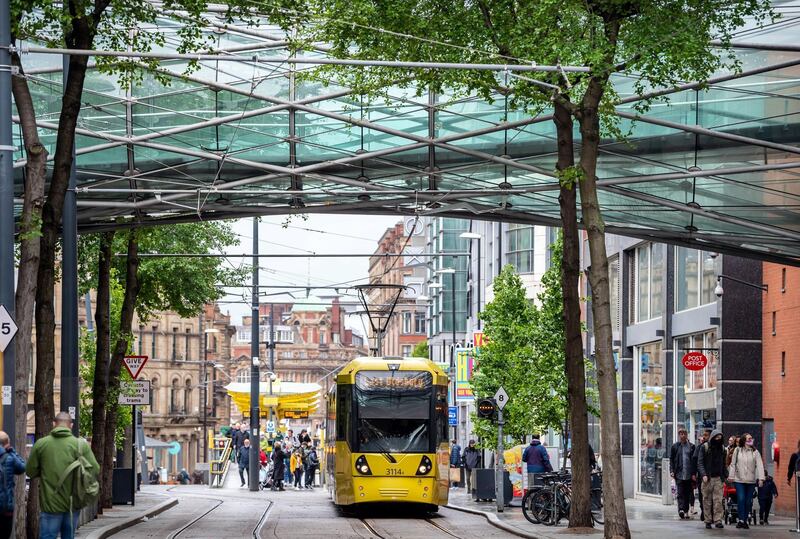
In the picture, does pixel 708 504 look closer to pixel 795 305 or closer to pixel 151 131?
pixel 795 305

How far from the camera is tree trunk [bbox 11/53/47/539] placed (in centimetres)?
2016

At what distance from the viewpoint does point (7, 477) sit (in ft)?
55.0

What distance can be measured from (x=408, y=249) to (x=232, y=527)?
338ft

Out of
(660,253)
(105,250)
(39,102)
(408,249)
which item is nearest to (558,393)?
(660,253)

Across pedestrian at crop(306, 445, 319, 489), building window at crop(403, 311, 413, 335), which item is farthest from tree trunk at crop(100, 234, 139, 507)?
building window at crop(403, 311, 413, 335)

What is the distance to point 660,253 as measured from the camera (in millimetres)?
43281

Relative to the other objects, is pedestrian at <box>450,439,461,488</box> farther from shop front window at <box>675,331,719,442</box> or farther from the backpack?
the backpack

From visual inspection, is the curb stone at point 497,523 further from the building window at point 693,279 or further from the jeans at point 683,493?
the building window at point 693,279

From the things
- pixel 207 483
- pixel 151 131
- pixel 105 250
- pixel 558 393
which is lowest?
pixel 207 483

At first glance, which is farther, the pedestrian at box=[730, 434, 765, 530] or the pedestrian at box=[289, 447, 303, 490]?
the pedestrian at box=[289, 447, 303, 490]

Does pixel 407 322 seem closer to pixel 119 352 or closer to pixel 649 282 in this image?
pixel 649 282

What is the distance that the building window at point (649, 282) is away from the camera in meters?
43.3

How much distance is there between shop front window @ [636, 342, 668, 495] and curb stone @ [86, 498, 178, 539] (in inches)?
521

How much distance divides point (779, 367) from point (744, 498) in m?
6.97
